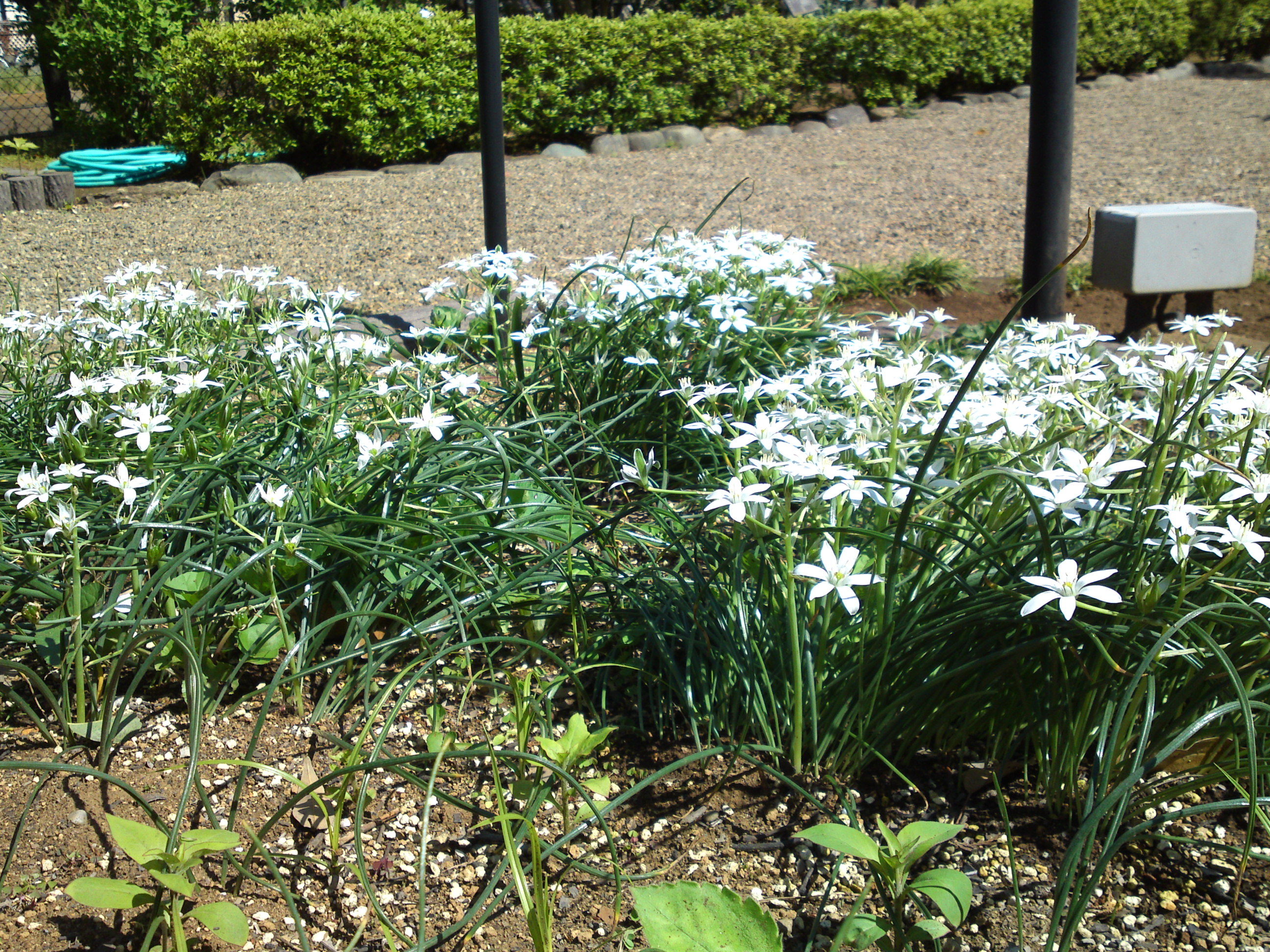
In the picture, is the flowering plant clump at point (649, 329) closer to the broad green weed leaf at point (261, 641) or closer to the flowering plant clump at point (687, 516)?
the flowering plant clump at point (687, 516)

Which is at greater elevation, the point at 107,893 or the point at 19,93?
the point at 19,93

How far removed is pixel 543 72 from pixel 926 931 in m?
10.4

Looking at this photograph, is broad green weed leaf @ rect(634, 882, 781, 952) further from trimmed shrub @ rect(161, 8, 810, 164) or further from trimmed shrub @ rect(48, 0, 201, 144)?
trimmed shrub @ rect(48, 0, 201, 144)

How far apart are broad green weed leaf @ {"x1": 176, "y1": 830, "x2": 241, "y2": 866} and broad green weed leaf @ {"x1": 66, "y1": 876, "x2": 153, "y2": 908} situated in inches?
2.5

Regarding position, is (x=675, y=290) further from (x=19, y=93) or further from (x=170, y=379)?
(x=19, y=93)

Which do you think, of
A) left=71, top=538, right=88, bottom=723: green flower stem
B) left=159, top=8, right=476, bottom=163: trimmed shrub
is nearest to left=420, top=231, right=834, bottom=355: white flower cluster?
left=71, top=538, right=88, bottom=723: green flower stem

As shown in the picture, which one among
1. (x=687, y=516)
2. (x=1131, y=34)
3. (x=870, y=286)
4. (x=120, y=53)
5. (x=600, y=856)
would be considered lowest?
(x=600, y=856)

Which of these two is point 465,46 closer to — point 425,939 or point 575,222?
point 575,222

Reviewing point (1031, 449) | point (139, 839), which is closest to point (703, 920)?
point (139, 839)

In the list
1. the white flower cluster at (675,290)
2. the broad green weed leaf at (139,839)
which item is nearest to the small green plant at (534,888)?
the broad green weed leaf at (139,839)

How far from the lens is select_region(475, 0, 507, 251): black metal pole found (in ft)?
14.1

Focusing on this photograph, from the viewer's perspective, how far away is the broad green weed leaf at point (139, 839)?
4.36 feet

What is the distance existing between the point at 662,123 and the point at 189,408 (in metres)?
9.64

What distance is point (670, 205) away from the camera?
7.87m
